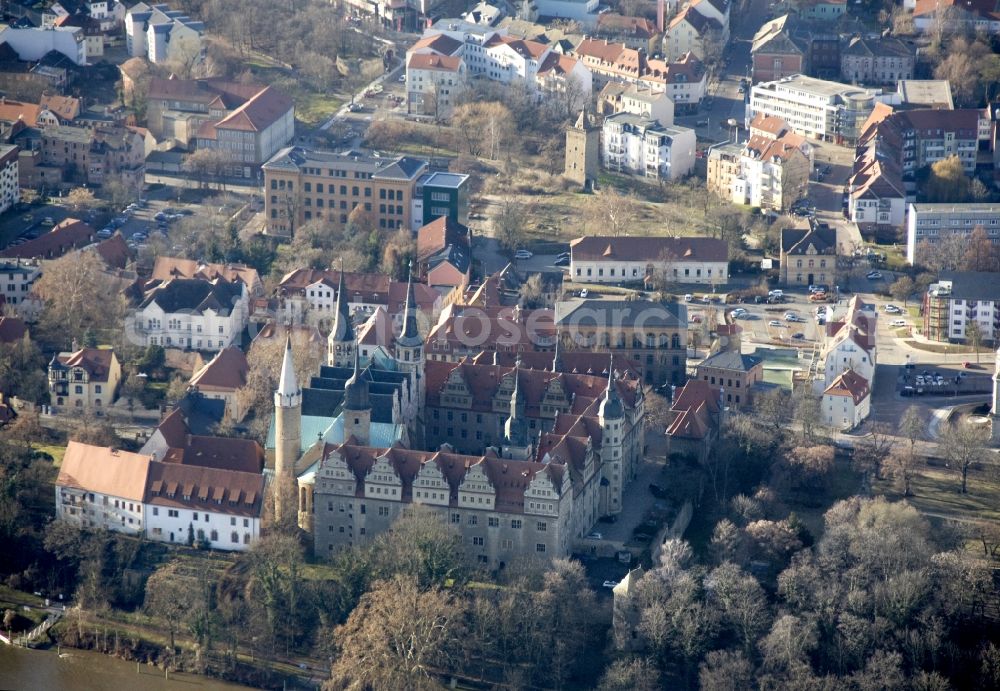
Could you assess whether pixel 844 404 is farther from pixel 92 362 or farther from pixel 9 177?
pixel 9 177

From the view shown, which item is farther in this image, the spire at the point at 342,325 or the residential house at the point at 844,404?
the residential house at the point at 844,404

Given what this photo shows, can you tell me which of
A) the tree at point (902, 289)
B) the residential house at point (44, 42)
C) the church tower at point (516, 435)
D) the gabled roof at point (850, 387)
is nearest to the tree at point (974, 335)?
the tree at point (902, 289)

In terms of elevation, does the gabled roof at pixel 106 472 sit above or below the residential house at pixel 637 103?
below

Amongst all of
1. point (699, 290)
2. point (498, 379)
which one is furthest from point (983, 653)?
point (699, 290)

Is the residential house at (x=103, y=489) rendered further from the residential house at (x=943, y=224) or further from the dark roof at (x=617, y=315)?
the residential house at (x=943, y=224)

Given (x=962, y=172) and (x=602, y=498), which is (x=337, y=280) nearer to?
(x=602, y=498)

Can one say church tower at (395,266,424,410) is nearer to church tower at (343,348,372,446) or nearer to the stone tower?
church tower at (343,348,372,446)
